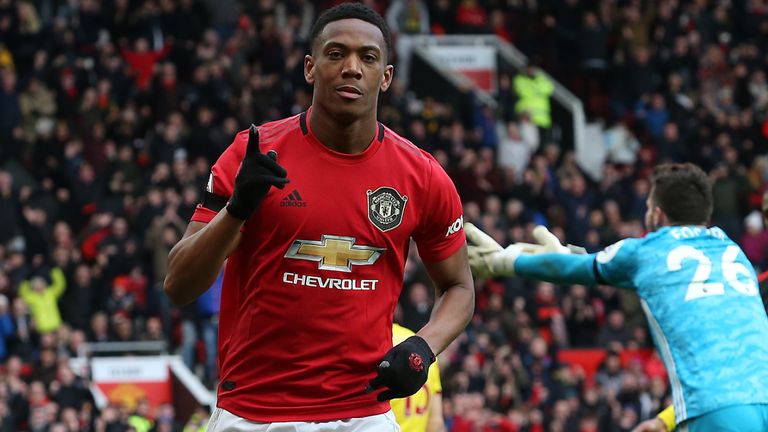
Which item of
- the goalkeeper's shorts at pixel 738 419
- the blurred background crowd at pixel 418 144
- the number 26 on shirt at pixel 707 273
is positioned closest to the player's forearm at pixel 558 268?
the number 26 on shirt at pixel 707 273

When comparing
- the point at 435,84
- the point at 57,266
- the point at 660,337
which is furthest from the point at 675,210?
the point at 435,84

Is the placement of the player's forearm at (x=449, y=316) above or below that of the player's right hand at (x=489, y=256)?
above

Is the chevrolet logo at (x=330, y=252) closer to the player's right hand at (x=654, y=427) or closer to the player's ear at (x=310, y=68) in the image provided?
the player's ear at (x=310, y=68)

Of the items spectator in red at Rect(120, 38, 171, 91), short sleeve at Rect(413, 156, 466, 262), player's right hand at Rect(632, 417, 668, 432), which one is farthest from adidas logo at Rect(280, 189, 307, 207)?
spectator in red at Rect(120, 38, 171, 91)

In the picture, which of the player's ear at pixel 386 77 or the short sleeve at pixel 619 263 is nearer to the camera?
the player's ear at pixel 386 77

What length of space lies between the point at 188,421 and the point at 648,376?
6.01 m

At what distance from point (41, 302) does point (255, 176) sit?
13.6 metres

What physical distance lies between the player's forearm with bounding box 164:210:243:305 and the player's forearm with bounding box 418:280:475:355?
884mm

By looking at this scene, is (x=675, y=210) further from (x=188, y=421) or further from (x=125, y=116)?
(x=125, y=116)

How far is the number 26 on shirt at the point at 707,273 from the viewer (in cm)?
651

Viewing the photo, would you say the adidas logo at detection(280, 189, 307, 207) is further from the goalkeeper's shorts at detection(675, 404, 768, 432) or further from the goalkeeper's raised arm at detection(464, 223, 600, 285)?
the goalkeeper's shorts at detection(675, 404, 768, 432)

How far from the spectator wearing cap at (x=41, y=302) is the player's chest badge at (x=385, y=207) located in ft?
42.8

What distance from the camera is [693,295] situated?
21.3 ft

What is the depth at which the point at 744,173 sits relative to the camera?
2303 centimetres
